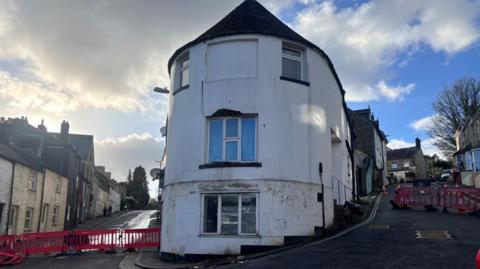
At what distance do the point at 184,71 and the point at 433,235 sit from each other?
1075cm

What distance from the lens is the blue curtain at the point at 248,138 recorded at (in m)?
14.3

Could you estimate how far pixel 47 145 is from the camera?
36375mm

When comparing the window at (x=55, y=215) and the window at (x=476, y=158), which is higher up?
the window at (x=476, y=158)

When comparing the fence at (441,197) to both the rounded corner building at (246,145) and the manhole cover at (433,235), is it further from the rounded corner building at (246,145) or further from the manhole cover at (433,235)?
the rounded corner building at (246,145)

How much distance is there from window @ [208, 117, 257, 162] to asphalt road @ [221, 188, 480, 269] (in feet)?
12.1

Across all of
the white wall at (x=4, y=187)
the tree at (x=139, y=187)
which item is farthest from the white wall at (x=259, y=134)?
the tree at (x=139, y=187)

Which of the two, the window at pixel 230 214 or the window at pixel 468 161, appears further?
the window at pixel 468 161

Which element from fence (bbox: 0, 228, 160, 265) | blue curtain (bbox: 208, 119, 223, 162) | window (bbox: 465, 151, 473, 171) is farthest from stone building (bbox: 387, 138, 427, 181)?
blue curtain (bbox: 208, 119, 223, 162)

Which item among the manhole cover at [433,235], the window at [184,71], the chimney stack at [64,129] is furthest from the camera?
the chimney stack at [64,129]

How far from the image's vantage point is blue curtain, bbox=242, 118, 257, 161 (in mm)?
14291

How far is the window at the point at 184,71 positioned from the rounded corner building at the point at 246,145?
3.6 inches

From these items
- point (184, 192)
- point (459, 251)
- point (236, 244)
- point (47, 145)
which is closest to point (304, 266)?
point (236, 244)

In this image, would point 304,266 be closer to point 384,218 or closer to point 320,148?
point 320,148

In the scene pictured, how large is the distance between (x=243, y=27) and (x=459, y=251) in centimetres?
997
